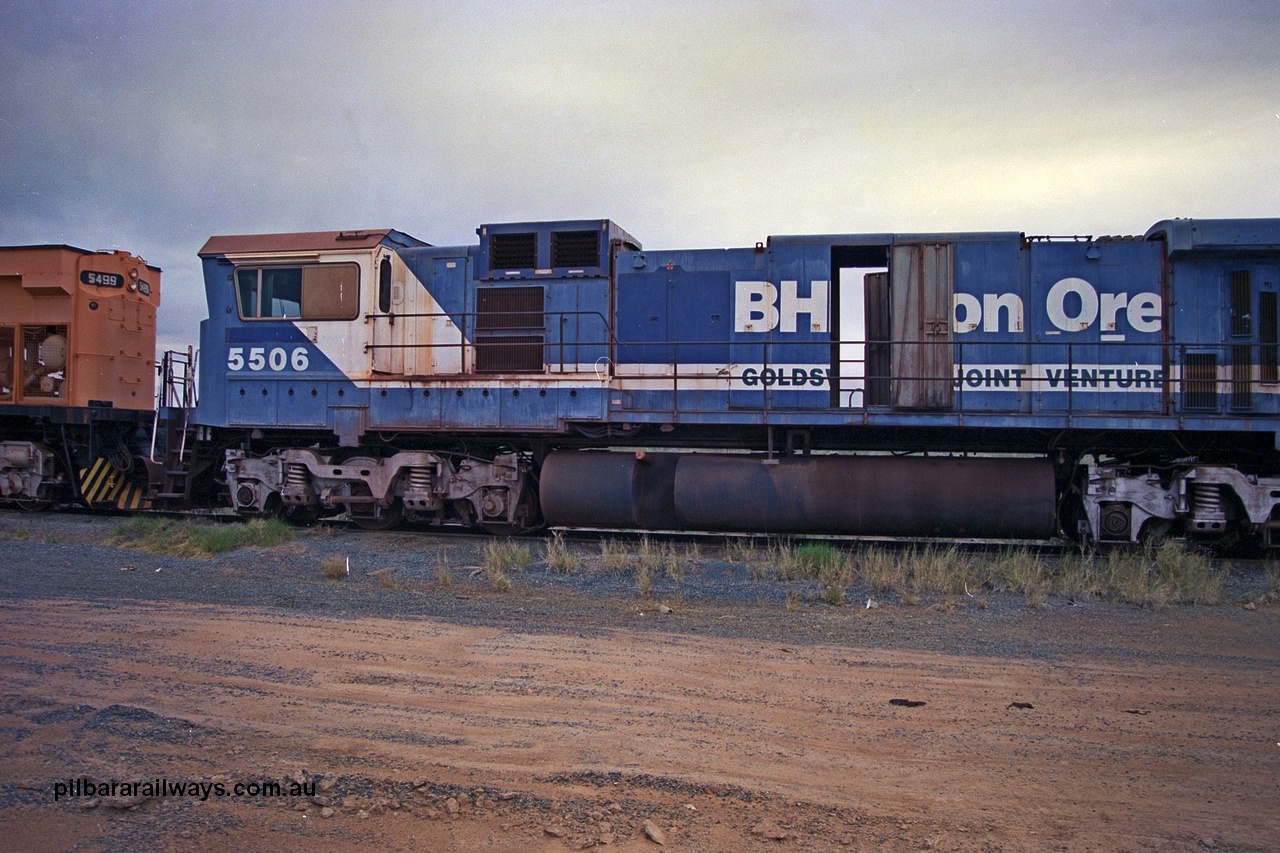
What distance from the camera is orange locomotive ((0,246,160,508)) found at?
48.5 ft

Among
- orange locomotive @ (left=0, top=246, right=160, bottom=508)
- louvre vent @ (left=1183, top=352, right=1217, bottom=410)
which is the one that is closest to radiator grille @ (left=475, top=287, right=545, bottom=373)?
orange locomotive @ (left=0, top=246, right=160, bottom=508)

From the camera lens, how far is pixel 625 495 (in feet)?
39.2

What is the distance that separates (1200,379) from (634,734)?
10187 mm

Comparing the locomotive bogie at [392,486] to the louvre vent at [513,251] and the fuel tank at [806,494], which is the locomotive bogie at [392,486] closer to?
the fuel tank at [806,494]

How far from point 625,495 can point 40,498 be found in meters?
10.6

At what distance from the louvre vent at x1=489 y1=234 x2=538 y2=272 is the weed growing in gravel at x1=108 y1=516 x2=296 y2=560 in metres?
4.87

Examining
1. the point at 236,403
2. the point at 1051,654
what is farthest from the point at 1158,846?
the point at 236,403

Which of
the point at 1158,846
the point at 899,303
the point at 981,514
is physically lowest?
the point at 1158,846

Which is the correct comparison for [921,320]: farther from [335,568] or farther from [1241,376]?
[335,568]

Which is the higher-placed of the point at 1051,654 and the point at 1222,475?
the point at 1222,475

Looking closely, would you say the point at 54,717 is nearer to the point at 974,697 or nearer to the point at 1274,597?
the point at 974,697

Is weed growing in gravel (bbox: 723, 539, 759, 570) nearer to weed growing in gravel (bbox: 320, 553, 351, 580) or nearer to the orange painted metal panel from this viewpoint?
weed growing in gravel (bbox: 320, 553, 351, 580)

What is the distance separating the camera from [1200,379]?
36.9ft

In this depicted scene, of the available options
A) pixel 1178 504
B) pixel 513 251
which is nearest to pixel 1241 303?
pixel 1178 504
